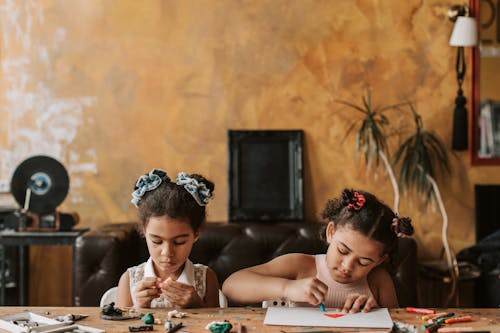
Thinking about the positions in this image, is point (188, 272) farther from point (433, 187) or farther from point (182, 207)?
point (433, 187)

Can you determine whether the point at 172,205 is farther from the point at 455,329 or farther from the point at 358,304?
the point at 455,329

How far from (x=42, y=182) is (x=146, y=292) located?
7.71 ft

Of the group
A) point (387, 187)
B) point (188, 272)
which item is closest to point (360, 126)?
point (387, 187)

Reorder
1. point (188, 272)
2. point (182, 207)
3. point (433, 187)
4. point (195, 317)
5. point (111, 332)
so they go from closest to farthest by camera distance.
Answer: point (111, 332), point (195, 317), point (182, 207), point (188, 272), point (433, 187)

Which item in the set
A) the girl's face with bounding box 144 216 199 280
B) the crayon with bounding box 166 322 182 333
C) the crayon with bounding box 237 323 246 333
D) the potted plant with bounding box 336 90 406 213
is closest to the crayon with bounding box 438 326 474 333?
the crayon with bounding box 237 323 246 333

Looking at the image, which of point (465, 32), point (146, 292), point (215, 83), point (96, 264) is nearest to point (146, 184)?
point (146, 292)

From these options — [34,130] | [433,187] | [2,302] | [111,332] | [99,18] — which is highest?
[99,18]

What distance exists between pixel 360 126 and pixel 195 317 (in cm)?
276

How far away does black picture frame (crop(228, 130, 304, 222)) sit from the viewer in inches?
176

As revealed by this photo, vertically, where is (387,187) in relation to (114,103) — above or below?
below

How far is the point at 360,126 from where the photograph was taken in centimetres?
452

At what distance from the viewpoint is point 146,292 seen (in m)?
2.14

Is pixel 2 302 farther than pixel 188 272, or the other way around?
pixel 2 302

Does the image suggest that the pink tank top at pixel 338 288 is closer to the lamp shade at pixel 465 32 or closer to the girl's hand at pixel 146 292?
the girl's hand at pixel 146 292
